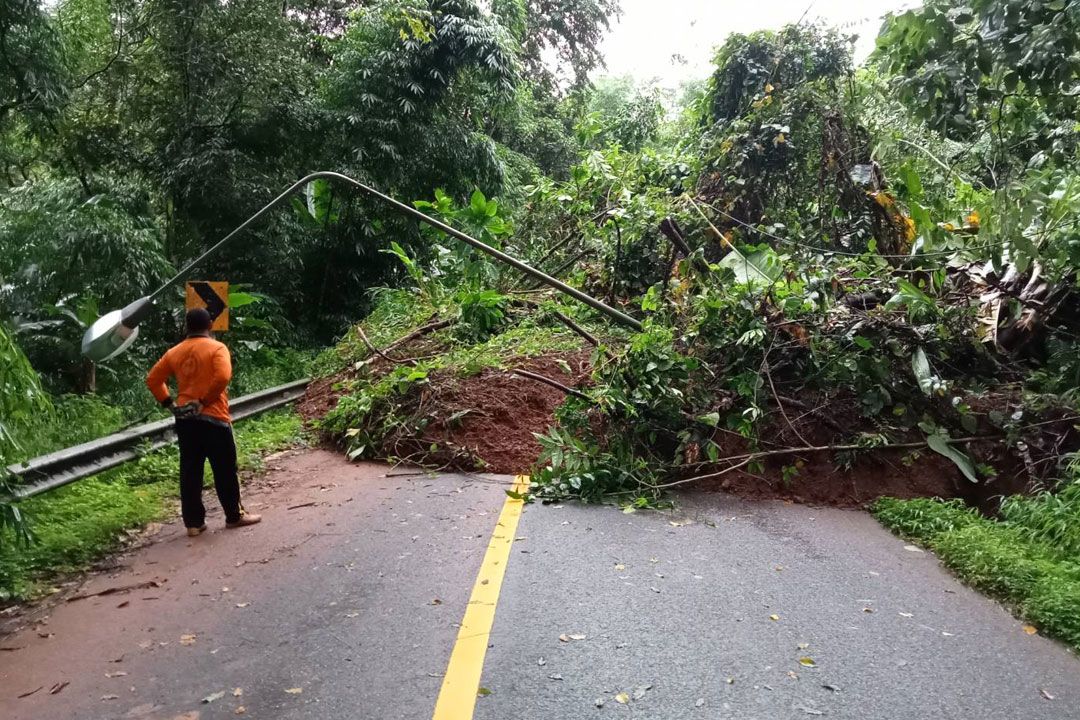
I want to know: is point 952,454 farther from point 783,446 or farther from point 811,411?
point 783,446

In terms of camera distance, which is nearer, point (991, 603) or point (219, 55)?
point (991, 603)

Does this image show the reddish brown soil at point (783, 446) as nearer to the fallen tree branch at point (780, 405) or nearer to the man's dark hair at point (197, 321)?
the fallen tree branch at point (780, 405)

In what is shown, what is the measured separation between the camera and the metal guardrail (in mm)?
5293

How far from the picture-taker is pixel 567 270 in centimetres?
1309

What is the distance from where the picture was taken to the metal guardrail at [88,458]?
17.4ft

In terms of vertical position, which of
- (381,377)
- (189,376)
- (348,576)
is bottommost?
(348,576)

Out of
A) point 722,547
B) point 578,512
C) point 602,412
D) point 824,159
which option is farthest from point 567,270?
point 722,547

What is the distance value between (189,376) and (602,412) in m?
3.38

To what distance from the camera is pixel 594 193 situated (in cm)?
1273

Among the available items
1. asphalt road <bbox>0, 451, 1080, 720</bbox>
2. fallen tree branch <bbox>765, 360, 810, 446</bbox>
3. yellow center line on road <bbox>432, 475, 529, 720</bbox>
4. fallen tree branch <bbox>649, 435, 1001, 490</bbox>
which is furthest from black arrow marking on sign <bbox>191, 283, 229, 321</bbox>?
fallen tree branch <bbox>765, 360, 810, 446</bbox>

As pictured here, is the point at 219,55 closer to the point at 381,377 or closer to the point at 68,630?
the point at 381,377

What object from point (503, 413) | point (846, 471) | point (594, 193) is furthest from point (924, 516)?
point (594, 193)

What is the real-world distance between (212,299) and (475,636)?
5497 millimetres

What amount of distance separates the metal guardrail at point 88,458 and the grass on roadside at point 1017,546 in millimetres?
5486
